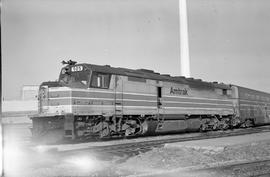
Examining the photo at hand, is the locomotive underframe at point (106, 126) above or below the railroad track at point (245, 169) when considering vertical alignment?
above

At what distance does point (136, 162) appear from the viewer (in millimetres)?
10203

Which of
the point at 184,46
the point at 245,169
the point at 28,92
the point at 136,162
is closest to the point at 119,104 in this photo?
the point at 136,162

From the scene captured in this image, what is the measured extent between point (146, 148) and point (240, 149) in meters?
3.70

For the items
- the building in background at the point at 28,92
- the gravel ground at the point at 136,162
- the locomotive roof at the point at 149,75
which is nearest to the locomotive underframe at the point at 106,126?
the locomotive roof at the point at 149,75

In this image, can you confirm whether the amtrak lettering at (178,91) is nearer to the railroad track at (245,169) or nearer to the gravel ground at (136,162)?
the gravel ground at (136,162)

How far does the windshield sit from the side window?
0.34 metres

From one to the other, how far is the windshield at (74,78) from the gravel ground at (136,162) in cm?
484

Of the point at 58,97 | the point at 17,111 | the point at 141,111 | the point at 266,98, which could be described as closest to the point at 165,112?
the point at 141,111

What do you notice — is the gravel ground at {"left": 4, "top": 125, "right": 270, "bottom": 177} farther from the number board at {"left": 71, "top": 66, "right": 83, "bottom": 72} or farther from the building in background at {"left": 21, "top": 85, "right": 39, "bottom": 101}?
the building in background at {"left": 21, "top": 85, "right": 39, "bottom": 101}

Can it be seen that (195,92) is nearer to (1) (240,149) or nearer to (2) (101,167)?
(1) (240,149)

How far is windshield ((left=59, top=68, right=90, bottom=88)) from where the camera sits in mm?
16344

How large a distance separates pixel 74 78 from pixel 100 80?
1406 millimetres

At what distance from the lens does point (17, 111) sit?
190 feet

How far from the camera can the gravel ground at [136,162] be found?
27.2ft
